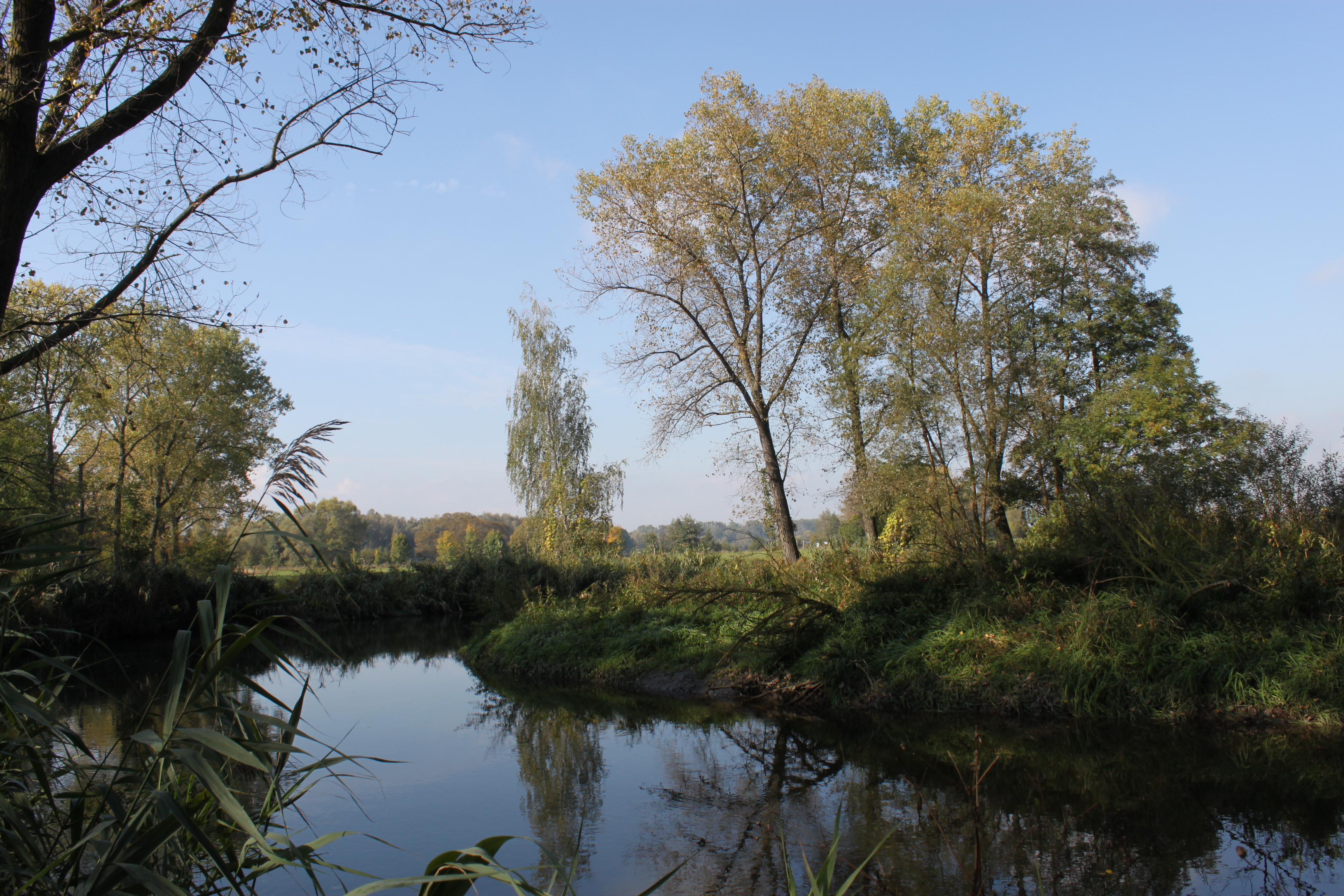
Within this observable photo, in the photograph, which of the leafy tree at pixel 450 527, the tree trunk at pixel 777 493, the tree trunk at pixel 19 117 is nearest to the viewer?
the tree trunk at pixel 19 117

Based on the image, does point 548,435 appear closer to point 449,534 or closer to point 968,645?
point 968,645

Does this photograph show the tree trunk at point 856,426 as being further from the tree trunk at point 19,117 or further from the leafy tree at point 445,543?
the leafy tree at point 445,543

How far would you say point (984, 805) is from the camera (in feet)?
18.6

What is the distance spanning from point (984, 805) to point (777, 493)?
12.5 meters

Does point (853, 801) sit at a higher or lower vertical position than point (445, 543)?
lower

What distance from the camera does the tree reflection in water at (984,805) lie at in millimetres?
4512

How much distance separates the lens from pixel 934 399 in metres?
18.5

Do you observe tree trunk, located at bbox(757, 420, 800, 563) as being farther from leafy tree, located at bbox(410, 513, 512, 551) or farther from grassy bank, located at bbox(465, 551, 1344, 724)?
leafy tree, located at bbox(410, 513, 512, 551)

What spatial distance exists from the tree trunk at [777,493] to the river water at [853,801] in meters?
8.47

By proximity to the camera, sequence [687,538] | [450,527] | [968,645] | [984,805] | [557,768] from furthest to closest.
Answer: [450,527], [687,538], [968,645], [557,768], [984,805]

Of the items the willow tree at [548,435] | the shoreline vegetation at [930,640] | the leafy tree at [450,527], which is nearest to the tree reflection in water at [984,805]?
the shoreline vegetation at [930,640]

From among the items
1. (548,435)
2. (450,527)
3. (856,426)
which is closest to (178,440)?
(548,435)

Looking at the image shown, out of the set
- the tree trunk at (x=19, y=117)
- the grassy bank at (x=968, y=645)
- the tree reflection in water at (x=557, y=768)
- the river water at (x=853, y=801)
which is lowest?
the tree reflection in water at (x=557, y=768)

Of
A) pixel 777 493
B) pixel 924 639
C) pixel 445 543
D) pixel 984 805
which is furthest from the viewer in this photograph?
pixel 445 543
